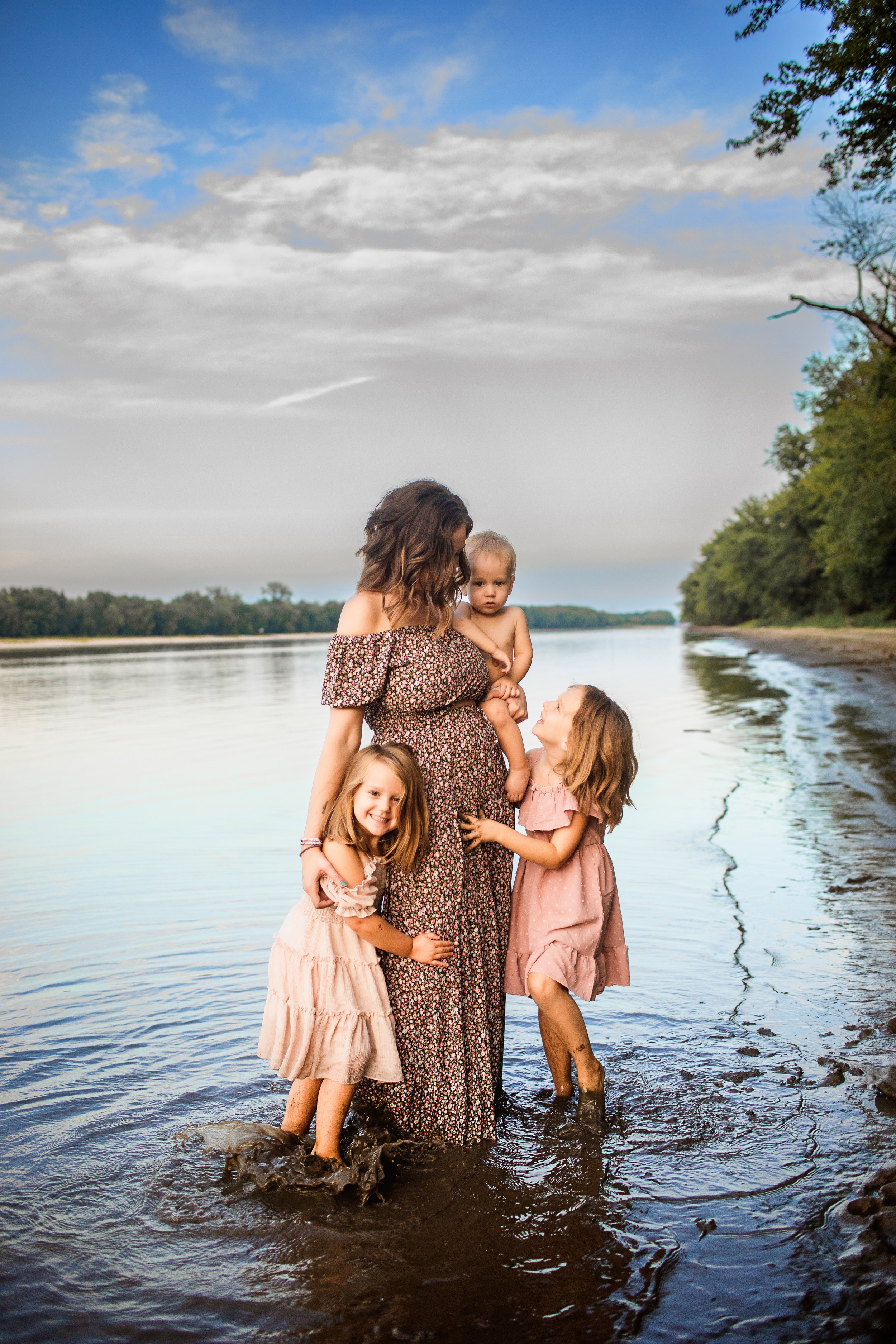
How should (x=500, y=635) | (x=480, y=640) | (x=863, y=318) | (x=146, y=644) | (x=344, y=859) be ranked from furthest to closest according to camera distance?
(x=146, y=644), (x=863, y=318), (x=500, y=635), (x=480, y=640), (x=344, y=859)

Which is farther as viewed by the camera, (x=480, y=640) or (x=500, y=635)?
(x=500, y=635)

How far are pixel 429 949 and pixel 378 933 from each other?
0.57 ft

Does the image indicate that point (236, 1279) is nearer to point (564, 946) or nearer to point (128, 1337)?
point (128, 1337)

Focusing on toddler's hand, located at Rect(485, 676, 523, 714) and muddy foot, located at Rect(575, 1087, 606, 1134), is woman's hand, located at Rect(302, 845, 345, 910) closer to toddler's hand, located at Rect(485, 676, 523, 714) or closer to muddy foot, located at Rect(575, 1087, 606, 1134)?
toddler's hand, located at Rect(485, 676, 523, 714)

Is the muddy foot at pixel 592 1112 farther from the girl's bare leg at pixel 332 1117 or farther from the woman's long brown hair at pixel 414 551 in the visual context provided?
the woman's long brown hair at pixel 414 551

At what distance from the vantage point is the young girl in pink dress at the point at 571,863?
3.41m

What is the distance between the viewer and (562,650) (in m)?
54.2

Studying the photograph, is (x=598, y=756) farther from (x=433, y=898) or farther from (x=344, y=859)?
(x=344, y=859)

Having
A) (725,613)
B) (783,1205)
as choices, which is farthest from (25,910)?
(725,613)

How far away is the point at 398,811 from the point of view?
3.15 metres

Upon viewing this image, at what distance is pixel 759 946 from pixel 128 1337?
364 cm

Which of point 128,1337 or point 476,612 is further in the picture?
point 476,612

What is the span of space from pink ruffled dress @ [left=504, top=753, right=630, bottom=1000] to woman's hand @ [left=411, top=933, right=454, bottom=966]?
0.36 metres

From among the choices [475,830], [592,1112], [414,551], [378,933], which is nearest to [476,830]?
[475,830]
